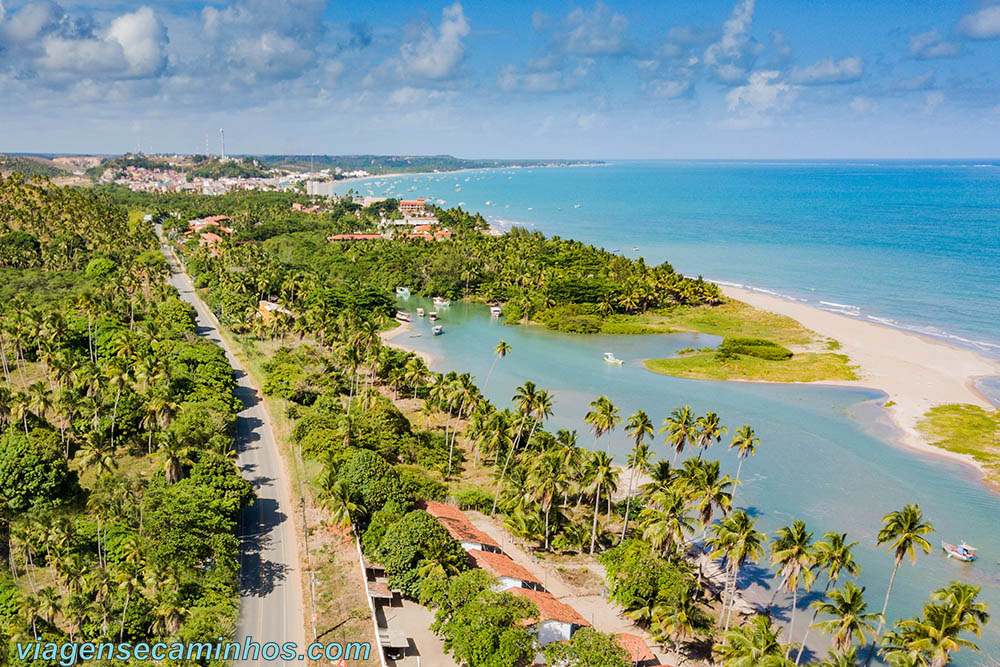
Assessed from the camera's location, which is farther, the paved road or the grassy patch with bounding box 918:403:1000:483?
the grassy patch with bounding box 918:403:1000:483

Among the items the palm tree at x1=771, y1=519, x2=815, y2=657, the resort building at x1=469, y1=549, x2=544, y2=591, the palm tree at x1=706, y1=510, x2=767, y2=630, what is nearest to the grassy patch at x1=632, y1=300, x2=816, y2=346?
the palm tree at x1=706, y1=510, x2=767, y2=630

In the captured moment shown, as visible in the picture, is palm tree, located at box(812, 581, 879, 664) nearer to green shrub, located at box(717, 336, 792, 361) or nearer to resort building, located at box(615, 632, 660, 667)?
resort building, located at box(615, 632, 660, 667)

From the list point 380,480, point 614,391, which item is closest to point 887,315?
point 614,391

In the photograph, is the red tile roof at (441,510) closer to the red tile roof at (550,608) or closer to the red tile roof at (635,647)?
the red tile roof at (550,608)

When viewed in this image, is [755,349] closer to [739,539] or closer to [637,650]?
[739,539]

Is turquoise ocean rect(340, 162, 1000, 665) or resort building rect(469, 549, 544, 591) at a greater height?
turquoise ocean rect(340, 162, 1000, 665)

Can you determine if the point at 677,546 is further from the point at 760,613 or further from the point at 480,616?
the point at 480,616
